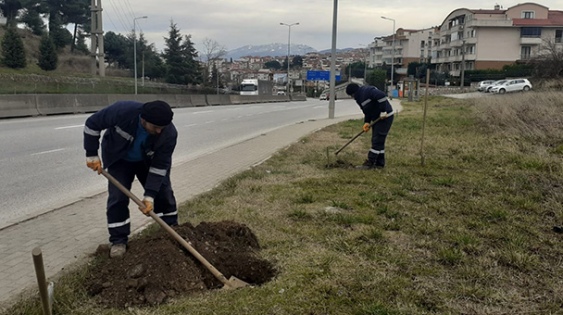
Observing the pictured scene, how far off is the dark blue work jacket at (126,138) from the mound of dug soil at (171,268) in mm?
523

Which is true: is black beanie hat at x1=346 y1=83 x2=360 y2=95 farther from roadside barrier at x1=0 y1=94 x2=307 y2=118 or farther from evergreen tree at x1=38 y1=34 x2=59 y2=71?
evergreen tree at x1=38 y1=34 x2=59 y2=71

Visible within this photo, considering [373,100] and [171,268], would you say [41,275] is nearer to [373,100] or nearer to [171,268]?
[171,268]

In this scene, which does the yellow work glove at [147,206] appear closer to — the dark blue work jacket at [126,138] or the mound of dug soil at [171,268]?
the dark blue work jacket at [126,138]

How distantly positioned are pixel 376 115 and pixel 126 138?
575 cm

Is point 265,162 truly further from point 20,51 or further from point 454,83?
point 454,83

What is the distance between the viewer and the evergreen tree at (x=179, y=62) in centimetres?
6297

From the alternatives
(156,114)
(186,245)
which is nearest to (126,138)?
(156,114)

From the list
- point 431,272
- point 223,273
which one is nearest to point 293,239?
point 223,273

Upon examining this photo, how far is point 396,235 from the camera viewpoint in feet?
15.8

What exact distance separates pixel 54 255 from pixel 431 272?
329 cm

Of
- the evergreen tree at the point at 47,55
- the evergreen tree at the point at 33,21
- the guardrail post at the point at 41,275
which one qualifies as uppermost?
the evergreen tree at the point at 33,21

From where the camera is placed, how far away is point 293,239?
4.70 metres

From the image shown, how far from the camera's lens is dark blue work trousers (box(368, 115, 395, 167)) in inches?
337

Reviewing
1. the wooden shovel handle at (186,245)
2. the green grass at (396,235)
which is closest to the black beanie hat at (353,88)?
the green grass at (396,235)
